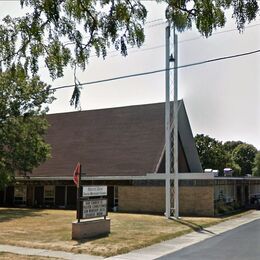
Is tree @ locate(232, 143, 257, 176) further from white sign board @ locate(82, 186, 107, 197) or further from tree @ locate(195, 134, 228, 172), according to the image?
white sign board @ locate(82, 186, 107, 197)

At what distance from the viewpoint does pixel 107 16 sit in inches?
237

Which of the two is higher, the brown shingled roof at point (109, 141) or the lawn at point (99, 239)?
the brown shingled roof at point (109, 141)

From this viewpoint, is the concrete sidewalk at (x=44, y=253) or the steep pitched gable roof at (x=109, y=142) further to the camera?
the steep pitched gable roof at (x=109, y=142)

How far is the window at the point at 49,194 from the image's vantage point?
3856 centimetres

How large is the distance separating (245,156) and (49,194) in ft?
217

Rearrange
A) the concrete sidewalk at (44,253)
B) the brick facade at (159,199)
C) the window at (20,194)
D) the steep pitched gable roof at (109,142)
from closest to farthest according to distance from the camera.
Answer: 1. the concrete sidewalk at (44,253)
2. the brick facade at (159,199)
3. the steep pitched gable roof at (109,142)
4. the window at (20,194)

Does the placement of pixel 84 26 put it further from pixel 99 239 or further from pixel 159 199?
pixel 159 199

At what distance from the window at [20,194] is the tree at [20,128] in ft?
20.7

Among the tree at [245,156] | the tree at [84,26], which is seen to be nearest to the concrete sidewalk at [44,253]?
the tree at [84,26]

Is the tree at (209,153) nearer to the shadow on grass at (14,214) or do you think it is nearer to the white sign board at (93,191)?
the shadow on grass at (14,214)

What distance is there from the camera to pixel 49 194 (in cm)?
3884

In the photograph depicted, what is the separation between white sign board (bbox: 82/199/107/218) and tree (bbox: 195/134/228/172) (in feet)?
151

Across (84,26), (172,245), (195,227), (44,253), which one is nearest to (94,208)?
(172,245)

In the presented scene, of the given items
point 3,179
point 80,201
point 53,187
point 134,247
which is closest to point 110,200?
point 53,187
